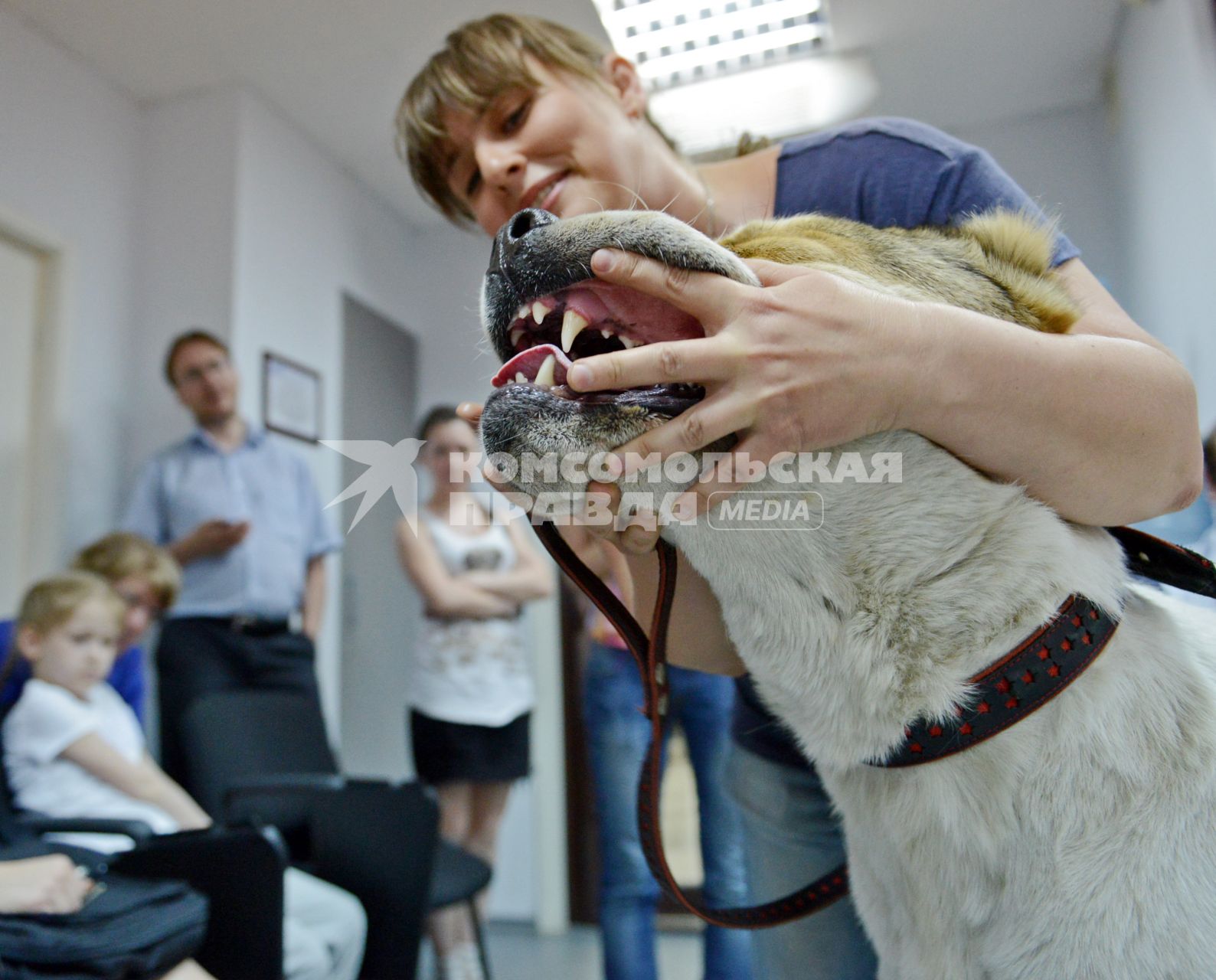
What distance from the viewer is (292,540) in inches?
125

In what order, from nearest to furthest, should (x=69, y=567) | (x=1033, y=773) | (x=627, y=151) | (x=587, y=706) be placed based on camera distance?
(x=1033, y=773)
(x=627, y=151)
(x=587, y=706)
(x=69, y=567)

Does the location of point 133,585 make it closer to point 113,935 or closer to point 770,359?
point 113,935

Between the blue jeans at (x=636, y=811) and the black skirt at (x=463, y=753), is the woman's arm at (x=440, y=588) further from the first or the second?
the blue jeans at (x=636, y=811)

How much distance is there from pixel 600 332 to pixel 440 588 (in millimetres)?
2242

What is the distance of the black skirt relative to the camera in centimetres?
276

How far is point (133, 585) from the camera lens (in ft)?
8.14

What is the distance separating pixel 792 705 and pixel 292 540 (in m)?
2.75

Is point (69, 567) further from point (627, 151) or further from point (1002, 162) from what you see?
point (1002, 162)

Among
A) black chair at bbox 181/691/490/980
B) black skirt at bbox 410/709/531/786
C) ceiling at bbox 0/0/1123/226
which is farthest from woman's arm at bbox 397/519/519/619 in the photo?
ceiling at bbox 0/0/1123/226

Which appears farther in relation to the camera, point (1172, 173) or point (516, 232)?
point (1172, 173)

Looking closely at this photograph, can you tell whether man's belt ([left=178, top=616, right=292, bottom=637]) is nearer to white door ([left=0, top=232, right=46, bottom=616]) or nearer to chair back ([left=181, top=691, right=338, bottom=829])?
chair back ([left=181, top=691, right=338, bottom=829])

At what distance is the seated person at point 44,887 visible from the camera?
56.1 inches

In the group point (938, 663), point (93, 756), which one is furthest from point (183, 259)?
point (938, 663)

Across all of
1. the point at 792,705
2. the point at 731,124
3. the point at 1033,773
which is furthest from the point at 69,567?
the point at 731,124
